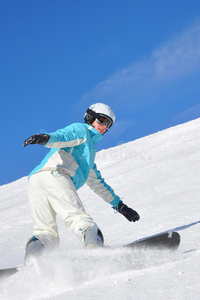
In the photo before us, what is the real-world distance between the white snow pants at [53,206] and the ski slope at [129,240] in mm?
→ 242

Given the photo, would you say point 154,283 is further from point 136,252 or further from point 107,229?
point 107,229

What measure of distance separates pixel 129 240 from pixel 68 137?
1.87 m

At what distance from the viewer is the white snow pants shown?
11.6 ft

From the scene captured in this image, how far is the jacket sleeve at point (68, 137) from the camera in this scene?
12.0 ft

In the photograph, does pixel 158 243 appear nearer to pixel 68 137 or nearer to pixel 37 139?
pixel 68 137

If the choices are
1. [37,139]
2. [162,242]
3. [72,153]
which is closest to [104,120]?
[72,153]

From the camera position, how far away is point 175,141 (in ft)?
47.0

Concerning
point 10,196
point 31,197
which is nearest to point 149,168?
point 10,196

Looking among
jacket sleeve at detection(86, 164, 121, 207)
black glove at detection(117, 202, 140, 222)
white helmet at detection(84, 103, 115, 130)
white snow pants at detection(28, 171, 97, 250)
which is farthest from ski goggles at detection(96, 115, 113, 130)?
black glove at detection(117, 202, 140, 222)

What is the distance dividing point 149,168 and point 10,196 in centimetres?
467

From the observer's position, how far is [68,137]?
3.80 m

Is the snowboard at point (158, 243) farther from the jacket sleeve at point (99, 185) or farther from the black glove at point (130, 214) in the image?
the jacket sleeve at point (99, 185)

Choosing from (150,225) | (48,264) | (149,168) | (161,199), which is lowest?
(48,264)

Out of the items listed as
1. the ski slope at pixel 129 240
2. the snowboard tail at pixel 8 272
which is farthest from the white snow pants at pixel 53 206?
the snowboard tail at pixel 8 272
